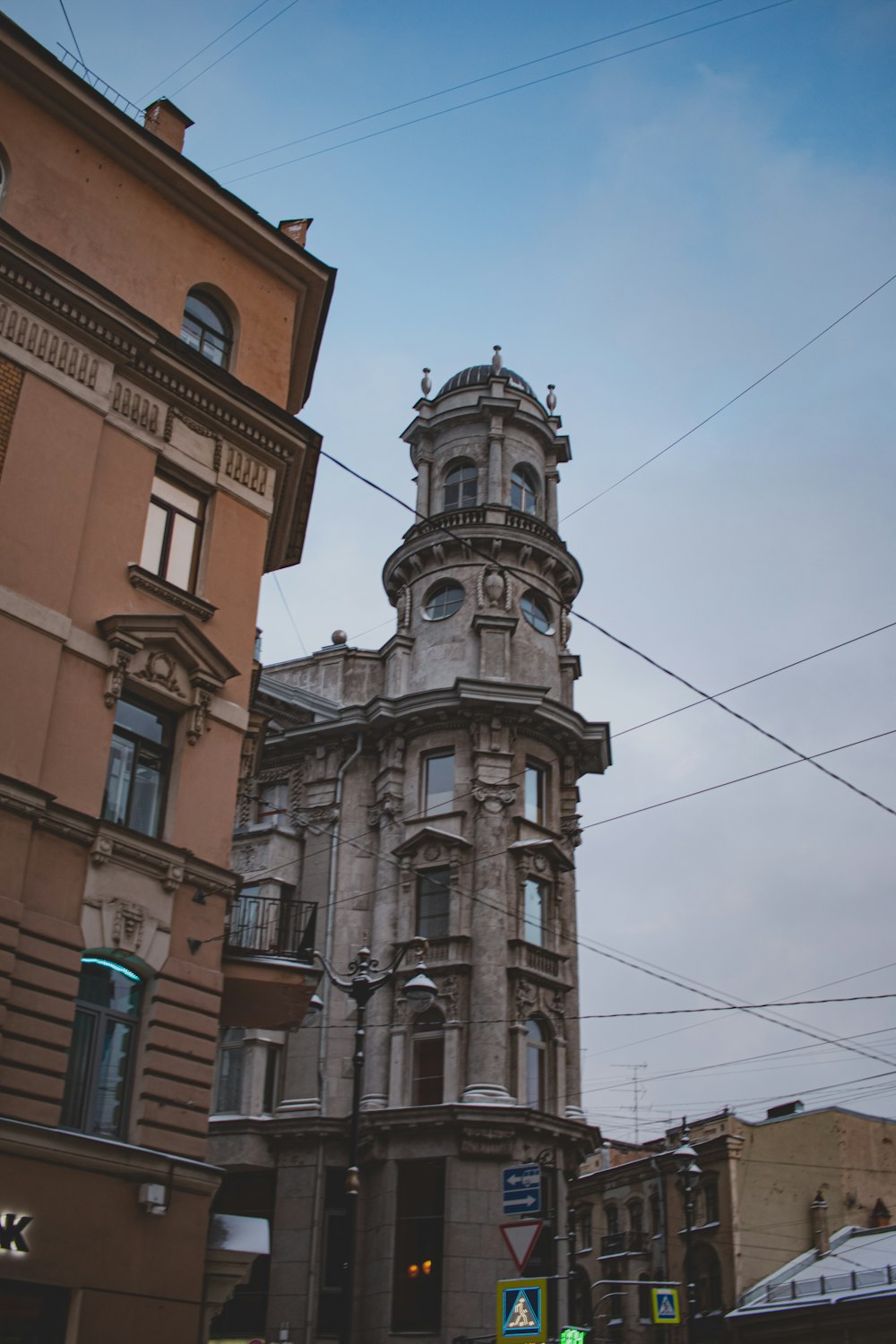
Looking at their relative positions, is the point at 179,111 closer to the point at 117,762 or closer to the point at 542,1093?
the point at 117,762

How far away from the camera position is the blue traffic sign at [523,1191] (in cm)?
1773

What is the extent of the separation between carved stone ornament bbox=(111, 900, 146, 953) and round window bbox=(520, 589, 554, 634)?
24.0 metres

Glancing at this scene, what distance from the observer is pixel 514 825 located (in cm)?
3469

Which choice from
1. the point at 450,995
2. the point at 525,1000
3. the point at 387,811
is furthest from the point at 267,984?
the point at 387,811

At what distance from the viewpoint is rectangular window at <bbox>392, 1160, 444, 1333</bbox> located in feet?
97.5

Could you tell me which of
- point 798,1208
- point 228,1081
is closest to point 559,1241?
point 228,1081

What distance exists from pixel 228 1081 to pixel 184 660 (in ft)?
67.2

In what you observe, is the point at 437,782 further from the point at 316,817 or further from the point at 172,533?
the point at 172,533

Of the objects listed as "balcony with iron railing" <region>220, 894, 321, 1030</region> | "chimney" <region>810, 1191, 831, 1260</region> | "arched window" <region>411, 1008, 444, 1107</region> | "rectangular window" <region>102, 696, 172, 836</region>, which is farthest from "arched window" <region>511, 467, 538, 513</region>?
"chimney" <region>810, 1191, 831, 1260</region>

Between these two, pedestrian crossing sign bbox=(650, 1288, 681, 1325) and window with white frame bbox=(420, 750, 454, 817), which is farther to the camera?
window with white frame bbox=(420, 750, 454, 817)

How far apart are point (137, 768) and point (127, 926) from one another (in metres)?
2.07

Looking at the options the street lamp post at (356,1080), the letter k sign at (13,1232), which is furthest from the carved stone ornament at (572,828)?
the letter k sign at (13,1232)

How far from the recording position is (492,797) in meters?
34.5

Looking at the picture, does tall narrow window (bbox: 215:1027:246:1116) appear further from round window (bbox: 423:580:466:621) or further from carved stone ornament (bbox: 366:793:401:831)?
round window (bbox: 423:580:466:621)
